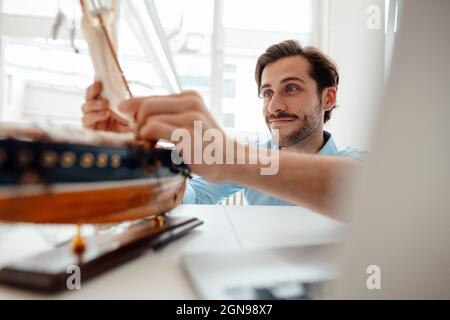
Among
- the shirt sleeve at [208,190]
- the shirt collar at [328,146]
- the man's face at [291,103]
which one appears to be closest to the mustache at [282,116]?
the man's face at [291,103]

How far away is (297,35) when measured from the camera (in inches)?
36.1

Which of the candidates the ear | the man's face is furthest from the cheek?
the ear

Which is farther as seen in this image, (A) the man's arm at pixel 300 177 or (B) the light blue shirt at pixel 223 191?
(B) the light blue shirt at pixel 223 191

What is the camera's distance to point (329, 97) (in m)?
1.05

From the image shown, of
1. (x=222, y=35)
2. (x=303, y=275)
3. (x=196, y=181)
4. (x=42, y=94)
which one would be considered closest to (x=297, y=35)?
(x=222, y=35)

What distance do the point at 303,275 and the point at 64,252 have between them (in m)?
0.19

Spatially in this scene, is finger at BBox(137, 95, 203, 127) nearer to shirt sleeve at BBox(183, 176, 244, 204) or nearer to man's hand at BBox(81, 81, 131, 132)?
man's hand at BBox(81, 81, 131, 132)

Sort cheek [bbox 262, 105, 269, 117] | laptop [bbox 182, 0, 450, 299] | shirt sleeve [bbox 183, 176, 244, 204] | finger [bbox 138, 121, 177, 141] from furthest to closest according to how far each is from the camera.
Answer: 1. cheek [bbox 262, 105, 269, 117]
2. shirt sleeve [bbox 183, 176, 244, 204]
3. finger [bbox 138, 121, 177, 141]
4. laptop [bbox 182, 0, 450, 299]

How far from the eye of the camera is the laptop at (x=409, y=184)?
0.14 meters

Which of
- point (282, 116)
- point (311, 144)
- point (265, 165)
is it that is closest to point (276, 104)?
point (282, 116)

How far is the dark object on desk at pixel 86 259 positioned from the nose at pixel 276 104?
2.04ft

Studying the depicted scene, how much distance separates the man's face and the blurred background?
0.09 metres

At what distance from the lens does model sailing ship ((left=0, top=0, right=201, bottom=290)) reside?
183mm

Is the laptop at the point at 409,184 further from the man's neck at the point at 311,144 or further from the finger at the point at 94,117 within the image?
the man's neck at the point at 311,144
